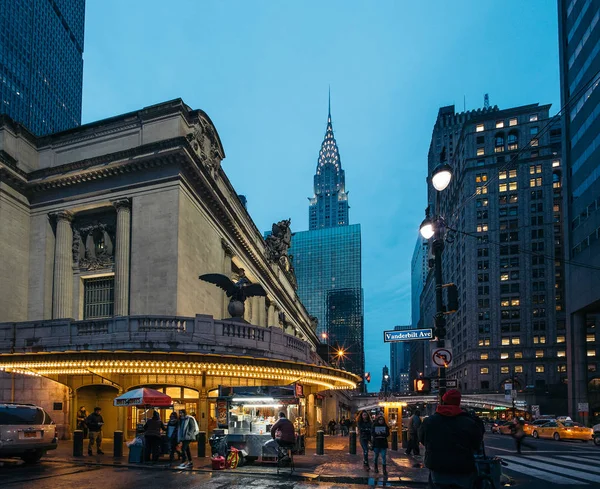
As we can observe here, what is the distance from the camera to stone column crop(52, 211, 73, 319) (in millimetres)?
34031

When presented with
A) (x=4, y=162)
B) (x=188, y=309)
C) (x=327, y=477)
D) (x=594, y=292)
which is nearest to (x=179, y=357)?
(x=327, y=477)

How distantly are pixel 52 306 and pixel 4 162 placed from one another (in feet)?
31.5

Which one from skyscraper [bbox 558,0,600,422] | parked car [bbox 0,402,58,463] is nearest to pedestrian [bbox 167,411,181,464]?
parked car [bbox 0,402,58,463]

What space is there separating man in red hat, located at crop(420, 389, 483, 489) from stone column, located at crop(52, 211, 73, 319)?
32.6 metres

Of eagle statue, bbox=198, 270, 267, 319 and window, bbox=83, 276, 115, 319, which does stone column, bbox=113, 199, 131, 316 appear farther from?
eagle statue, bbox=198, 270, 267, 319

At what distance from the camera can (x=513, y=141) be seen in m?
104

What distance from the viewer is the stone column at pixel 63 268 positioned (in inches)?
1340

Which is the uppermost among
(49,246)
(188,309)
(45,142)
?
(45,142)

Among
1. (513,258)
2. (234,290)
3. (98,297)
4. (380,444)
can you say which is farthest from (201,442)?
(513,258)

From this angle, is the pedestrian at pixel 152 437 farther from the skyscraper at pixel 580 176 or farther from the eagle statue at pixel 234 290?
the skyscraper at pixel 580 176

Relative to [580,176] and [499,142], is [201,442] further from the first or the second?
[499,142]

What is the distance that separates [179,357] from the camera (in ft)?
68.8

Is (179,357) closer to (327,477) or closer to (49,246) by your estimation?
(327,477)

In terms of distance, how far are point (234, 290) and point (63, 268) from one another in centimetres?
1297
